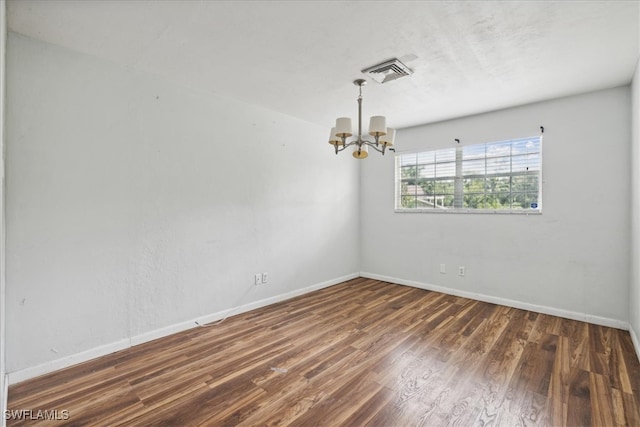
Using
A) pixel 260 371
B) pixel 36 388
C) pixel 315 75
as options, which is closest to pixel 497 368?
pixel 260 371

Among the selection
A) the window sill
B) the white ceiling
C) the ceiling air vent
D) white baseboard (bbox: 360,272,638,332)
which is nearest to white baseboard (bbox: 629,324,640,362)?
white baseboard (bbox: 360,272,638,332)

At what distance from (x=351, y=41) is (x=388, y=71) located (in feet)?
2.01

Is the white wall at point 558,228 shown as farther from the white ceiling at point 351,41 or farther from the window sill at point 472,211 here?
the white ceiling at point 351,41

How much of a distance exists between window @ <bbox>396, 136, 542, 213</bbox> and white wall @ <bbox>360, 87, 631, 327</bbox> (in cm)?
12

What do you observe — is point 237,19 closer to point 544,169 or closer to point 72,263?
point 72,263

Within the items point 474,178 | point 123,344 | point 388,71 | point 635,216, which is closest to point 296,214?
→ point 388,71

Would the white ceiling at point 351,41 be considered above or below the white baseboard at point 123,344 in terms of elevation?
above

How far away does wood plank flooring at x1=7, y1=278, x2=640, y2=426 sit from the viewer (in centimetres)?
185

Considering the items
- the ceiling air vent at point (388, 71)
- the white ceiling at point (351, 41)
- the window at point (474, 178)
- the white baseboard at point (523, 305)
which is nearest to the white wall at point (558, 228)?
the white baseboard at point (523, 305)

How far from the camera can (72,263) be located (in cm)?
243

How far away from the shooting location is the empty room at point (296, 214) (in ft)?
6.53

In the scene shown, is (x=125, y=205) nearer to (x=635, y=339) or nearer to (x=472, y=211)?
(x=472, y=211)

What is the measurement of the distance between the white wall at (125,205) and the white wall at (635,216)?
3.54m

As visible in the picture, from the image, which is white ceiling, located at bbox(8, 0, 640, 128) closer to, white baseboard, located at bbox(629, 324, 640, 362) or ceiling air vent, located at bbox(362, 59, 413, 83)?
ceiling air vent, located at bbox(362, 59, 413, 83)
